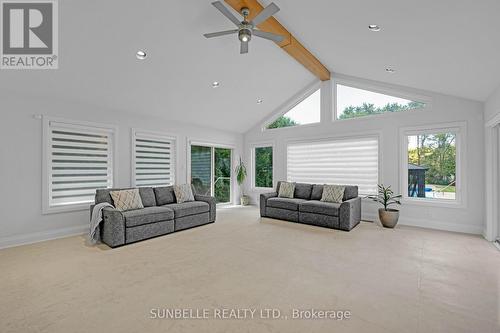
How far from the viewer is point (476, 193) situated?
15.0 feet

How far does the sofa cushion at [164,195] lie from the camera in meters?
5.27

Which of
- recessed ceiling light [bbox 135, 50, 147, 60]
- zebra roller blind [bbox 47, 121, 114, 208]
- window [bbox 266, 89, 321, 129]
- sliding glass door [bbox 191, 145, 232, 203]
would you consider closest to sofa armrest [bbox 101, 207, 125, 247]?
zebra roller blind [bbox 47, 121, 114, 208]

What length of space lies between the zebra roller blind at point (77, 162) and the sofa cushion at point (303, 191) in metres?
4.44

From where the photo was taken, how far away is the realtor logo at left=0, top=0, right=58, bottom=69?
2952mm

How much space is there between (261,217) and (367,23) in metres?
4.53

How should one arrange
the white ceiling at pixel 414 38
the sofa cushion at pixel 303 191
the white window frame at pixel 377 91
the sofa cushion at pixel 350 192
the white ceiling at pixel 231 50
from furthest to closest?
the sofa cushion at pixel 303 191
the sofa cushion at pixel 350 192
the white window frame at pixel 377 91
the white ceiling at pixel 231 50
the white ceiling at pixel 414 38

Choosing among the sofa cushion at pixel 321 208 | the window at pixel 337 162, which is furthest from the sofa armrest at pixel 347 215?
the window at pixel 337 162

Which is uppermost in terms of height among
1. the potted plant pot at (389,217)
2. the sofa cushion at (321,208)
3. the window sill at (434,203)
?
the window sill at (434,203)

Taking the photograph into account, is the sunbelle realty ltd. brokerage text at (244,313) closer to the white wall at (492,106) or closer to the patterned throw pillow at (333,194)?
the patterned throw pillow at (333,194)

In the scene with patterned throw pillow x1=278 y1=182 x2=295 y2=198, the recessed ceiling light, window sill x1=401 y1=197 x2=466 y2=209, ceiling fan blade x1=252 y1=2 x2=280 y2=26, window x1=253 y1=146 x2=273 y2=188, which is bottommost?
window sill x1=401 y1=197 x2=466 y2=209

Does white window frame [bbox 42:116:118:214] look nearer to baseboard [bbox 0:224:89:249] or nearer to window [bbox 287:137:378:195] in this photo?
baseboard [bbox 0:224:89:249]

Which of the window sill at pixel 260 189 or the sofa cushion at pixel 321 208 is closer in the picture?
the sofa cushion at pixel 321 208

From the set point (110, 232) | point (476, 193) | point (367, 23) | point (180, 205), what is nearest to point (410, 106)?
point (476, 193)

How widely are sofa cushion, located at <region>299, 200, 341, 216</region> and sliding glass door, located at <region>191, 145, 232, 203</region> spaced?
3.17 metres
